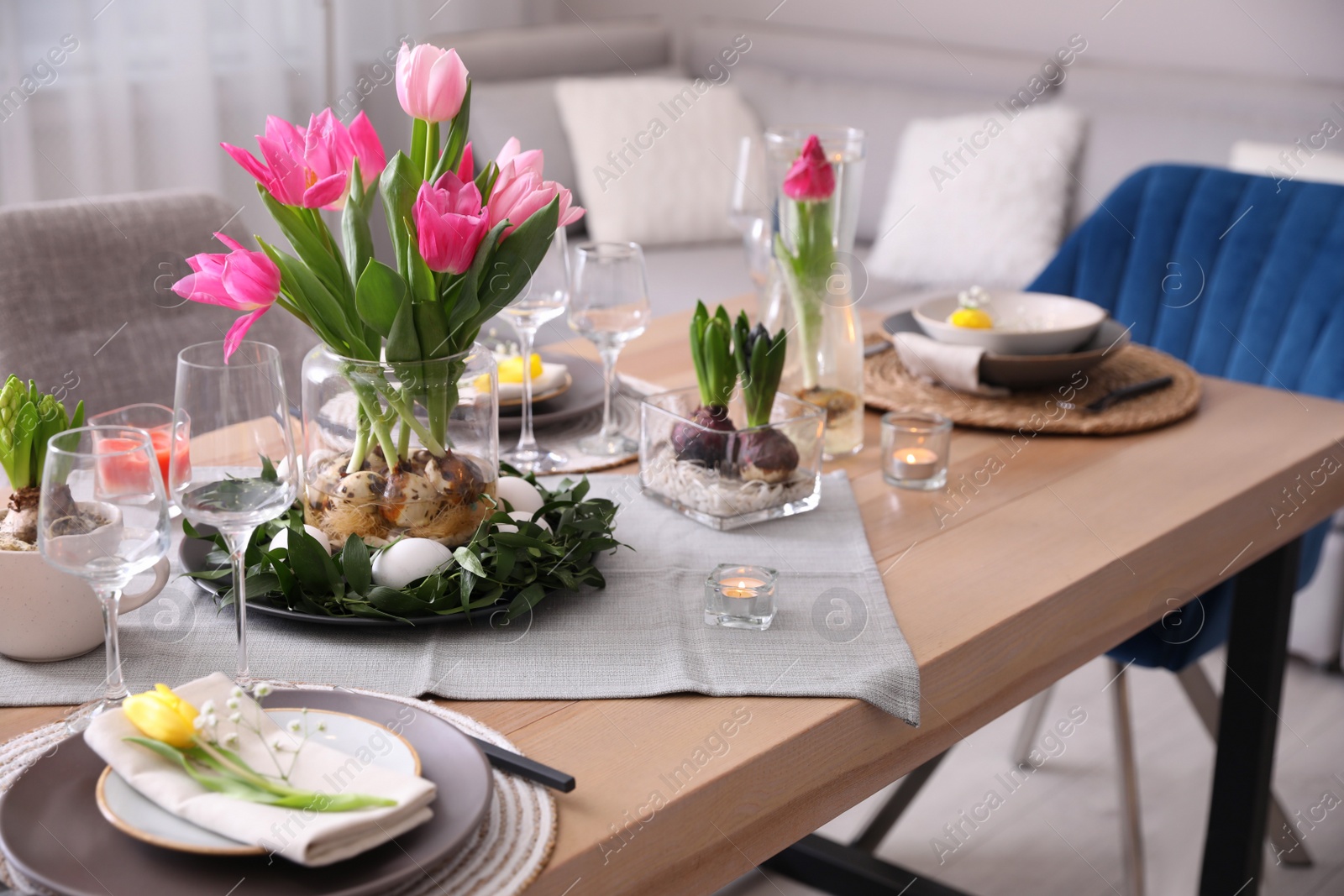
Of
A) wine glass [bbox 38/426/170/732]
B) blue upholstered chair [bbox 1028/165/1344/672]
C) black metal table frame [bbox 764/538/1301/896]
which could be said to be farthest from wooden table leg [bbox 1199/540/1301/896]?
wine glass [bbox 38/426/170/732]

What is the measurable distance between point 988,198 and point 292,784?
269 cm

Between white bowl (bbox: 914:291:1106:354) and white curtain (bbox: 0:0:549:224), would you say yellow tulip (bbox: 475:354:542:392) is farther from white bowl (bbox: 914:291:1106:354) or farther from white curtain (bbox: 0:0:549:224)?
white curtain (bbox: 0:0:549:224)

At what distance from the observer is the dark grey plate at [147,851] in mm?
575

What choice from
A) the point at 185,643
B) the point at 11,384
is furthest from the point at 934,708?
the point at 11,384

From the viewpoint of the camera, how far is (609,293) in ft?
3.99

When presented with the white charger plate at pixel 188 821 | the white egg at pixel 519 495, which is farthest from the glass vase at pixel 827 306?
the white charger plate at pixel 188 821

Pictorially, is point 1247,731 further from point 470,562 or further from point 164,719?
point 164,719

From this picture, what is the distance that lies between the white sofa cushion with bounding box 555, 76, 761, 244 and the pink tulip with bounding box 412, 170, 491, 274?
97.4 inches

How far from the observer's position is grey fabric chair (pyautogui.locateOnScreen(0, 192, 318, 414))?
149cm

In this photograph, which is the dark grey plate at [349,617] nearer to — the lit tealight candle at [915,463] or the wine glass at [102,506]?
the wine glass at [102,506]

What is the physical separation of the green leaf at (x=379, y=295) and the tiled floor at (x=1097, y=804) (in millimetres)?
1108

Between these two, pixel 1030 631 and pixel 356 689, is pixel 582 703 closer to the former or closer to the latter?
pixel 356 689

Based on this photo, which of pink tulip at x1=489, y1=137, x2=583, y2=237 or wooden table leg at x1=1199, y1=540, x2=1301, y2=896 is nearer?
pink tulip at x1=489, y1=137, x2=583, y2=237

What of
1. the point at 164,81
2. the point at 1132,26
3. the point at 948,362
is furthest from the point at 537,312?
the point at 1132,26
